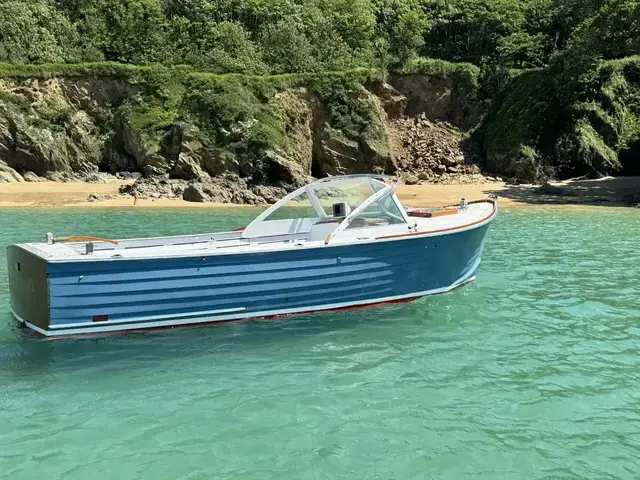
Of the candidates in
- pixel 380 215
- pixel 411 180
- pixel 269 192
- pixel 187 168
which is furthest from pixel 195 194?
pixel 380 215

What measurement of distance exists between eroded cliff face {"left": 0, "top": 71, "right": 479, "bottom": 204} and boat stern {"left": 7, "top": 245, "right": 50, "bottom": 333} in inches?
886

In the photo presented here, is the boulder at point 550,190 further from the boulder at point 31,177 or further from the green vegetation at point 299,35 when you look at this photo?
the boulder at point 31,177

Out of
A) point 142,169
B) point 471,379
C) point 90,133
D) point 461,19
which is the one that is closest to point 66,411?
point 471,379

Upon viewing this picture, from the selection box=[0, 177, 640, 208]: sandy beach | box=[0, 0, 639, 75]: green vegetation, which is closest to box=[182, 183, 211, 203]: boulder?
box=[0, 177, 640, 208]: sandy beach

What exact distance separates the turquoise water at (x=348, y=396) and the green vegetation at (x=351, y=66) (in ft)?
85.2

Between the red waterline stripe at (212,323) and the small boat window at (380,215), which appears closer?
the red waterline stripe at (212,323)

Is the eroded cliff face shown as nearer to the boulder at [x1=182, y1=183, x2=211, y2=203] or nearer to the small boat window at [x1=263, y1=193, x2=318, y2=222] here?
the boulder at [x1=182, y1=183, x2=211, y2=203]

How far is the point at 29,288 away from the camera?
7422 mm

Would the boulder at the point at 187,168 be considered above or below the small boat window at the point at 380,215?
above

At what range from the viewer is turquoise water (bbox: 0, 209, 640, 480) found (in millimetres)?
4715

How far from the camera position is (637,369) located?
665 centimetres

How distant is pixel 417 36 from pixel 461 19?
36.9 ft

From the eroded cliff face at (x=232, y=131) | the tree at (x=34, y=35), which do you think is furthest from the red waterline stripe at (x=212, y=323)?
the tree at (x=34, y=35)

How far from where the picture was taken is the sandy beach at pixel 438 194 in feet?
90.9
